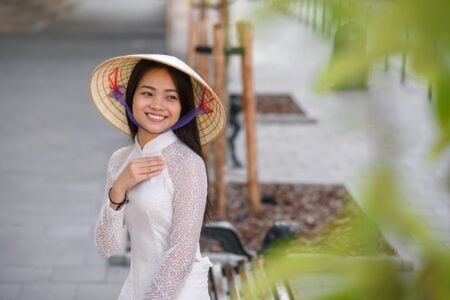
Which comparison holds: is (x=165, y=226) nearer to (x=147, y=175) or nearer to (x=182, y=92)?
(x=147, y=175)

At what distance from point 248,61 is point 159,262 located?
3.66 m

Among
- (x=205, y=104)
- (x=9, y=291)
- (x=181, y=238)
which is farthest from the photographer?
(x=9, y=291)

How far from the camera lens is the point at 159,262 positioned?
287cm

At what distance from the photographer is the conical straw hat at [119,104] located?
9.77 feet

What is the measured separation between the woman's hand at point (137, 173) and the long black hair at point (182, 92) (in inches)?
6.7

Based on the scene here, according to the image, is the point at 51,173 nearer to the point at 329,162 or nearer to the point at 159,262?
the point at 329,162

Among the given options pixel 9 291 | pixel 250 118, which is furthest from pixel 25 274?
pixel 250 118

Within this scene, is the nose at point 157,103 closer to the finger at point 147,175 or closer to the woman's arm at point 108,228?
the finger at point 147,175

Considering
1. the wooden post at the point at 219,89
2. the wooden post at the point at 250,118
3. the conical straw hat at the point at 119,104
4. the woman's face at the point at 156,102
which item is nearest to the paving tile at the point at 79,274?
the wooden post at the point at 219,89

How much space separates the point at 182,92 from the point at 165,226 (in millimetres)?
452

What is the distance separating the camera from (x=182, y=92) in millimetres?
2846

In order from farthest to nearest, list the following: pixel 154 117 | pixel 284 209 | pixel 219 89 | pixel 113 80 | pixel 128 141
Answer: pixel 128 141, pixel 284 209, pixel 219 89, pixel 113 80, pixel 154 117

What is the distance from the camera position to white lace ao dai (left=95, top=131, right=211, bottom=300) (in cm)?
273

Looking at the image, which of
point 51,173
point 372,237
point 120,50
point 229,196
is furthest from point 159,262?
point 120,50
